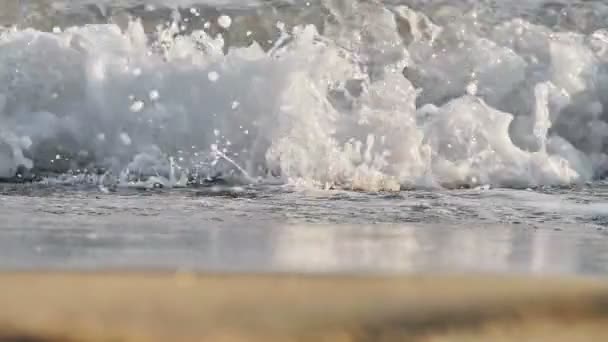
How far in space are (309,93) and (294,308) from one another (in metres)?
2.35

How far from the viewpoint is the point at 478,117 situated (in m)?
3.66

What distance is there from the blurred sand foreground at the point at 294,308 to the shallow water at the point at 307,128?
33 centimetres

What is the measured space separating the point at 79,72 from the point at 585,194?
6.67ft

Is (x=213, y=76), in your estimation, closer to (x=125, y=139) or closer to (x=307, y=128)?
(x=125, y=139)

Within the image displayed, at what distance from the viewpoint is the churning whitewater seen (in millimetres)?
3383

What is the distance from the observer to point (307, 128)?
11.1 feet

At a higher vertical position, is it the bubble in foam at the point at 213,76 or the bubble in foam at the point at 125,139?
the bubble in foam at the point at 213,76

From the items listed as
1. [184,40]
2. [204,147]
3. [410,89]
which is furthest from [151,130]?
[410,89]

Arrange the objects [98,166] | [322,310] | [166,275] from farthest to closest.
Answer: [98,166] → [166,275] → [322,310]

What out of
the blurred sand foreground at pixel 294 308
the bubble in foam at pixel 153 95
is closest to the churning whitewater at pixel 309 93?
the bubble in foam at pixel 153 95

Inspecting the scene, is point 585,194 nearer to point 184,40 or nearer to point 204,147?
point 204,147

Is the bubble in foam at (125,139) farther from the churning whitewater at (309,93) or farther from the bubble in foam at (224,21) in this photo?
the bubble in foam at (224,21)

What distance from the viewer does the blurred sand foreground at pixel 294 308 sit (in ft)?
3.72

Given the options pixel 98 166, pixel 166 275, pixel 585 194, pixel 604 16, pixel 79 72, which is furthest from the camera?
pixel 604 16
